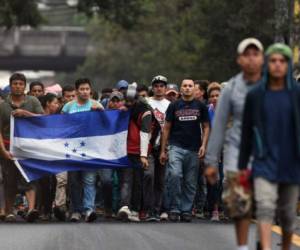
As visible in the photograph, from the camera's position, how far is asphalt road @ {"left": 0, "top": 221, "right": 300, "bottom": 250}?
14.6m

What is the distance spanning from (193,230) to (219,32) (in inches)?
729

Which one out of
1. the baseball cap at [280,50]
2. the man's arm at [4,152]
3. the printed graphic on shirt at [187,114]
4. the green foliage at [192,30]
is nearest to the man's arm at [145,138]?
the printed graphic on shirt at [187,114]

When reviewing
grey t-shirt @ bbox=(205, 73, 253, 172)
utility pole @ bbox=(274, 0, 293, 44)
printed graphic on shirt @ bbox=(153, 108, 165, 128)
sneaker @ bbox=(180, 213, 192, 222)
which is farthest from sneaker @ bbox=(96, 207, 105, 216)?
grey t-shirt @ bbox=(205, 73, 253, 172)

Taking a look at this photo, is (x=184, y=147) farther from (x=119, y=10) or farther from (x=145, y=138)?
(x=119, y=10)

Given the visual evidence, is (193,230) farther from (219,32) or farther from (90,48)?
(90,48)

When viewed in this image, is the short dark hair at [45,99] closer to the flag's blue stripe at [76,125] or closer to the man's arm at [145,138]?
the flag's blue stripe at [76,125]

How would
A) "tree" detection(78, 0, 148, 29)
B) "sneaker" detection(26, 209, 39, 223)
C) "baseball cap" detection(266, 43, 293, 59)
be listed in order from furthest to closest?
"tree" detection(78, 0, 148, 29)
"sneaker" detection(26, 209, 39, 223)
"baseball cap" detection(266, 43, 293, 59)

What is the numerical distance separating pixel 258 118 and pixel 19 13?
32.5 meters

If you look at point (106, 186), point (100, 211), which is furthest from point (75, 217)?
point (100, 211)

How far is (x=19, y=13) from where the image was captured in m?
42.8

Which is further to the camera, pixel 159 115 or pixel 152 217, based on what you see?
pixel 159 115

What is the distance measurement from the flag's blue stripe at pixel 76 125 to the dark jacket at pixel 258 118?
335 inches

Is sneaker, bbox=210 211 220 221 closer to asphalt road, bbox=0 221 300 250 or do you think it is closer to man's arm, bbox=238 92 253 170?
asphalt road, bbox=0 221 300 250

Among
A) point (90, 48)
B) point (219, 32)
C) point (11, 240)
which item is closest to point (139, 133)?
point (11, 240)
